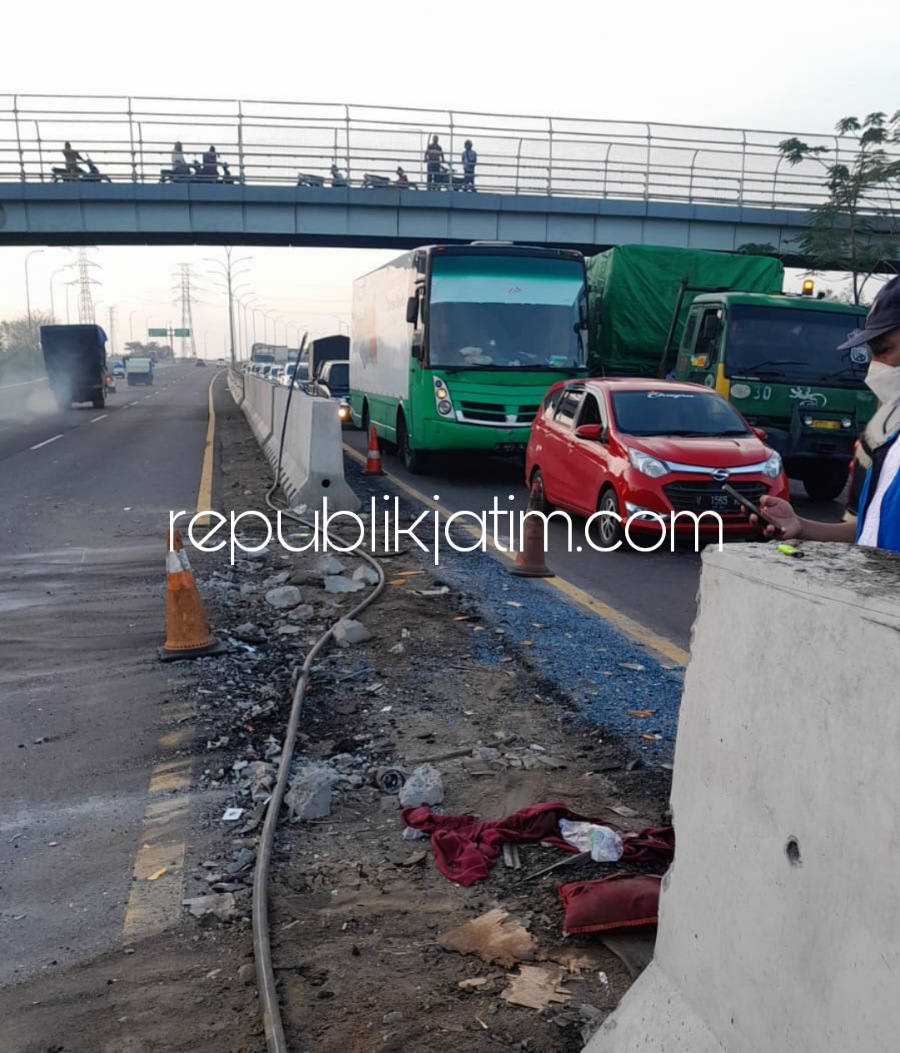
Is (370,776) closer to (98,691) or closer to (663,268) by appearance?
(98,691)

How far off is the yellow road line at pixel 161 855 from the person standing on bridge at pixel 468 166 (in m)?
31.0

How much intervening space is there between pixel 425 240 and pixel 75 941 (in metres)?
33.7

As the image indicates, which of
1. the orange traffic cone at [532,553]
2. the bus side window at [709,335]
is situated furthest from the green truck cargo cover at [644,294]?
the orange traffic cone at [532,553]

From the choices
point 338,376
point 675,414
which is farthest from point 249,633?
point 338,376

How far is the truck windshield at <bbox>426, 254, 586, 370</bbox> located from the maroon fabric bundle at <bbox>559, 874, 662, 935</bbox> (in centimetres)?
1320

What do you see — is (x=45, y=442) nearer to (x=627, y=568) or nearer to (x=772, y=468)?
(x=627, y=568)

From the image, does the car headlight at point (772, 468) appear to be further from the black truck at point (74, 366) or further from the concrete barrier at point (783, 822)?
the black truck at point (74, 366)

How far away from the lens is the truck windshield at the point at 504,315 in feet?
53.3

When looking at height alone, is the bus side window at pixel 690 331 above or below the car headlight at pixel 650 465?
above

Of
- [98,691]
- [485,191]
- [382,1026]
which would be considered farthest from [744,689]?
[485,191]

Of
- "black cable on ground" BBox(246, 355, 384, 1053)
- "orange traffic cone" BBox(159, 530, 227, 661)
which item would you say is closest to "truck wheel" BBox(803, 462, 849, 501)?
"black cable on ground" BBox(246, 355, 384, 1053)

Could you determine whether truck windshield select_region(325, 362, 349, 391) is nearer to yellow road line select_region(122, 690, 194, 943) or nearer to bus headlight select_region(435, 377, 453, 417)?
bus headlight select_region(435, 377, 453, 417)

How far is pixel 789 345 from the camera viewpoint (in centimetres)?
1491

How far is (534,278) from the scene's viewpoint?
54.4 ft
